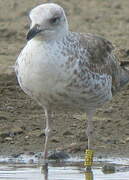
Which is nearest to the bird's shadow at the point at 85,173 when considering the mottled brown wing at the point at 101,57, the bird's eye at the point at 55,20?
the mottled brown wing at the point at 101,57

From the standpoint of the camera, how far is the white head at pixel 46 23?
1177 centimetres

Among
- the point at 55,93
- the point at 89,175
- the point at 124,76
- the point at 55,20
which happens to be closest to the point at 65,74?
the point at 55,93

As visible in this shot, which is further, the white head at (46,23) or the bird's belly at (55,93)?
the bird's belly at (55,93)

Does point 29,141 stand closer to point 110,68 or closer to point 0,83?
point 110,68

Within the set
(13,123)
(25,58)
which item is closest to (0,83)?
(13,123)

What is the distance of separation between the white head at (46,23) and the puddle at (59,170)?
151 centimetres

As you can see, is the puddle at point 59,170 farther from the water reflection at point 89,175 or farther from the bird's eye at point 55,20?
the bird's eye at point 55,20

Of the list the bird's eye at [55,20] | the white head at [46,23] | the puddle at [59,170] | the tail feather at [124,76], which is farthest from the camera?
the tail feather at [124,76]

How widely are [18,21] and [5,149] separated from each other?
6062 mm

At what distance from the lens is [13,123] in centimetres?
1448

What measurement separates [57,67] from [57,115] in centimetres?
298

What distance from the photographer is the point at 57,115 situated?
14.9 metres

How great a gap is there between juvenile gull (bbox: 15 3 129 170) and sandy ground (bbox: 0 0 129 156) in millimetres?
1072

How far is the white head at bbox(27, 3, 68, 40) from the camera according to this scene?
11.8 m
